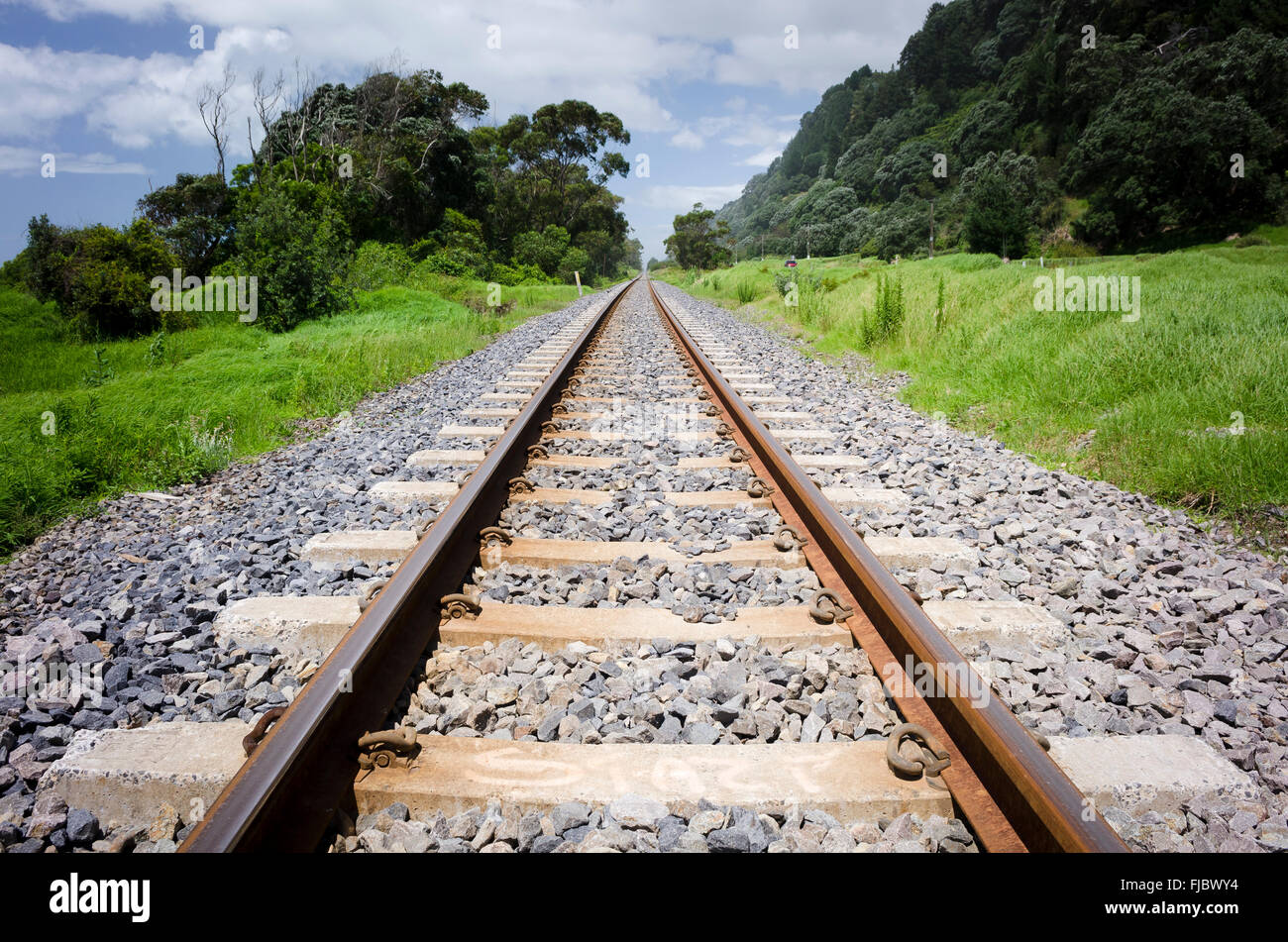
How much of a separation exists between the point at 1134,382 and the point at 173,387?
27.3 ft

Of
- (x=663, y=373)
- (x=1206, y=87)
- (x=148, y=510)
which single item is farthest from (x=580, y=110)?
(x=148, y=510)

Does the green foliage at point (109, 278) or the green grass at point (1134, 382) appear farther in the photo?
the green foliage at point (109, 278)

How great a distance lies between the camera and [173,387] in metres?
6.70

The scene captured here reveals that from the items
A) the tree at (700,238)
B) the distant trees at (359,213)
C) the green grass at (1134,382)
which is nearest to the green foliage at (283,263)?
the distant trees at (359,213)

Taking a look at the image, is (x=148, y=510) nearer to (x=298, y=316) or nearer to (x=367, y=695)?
(x=367, y=695)

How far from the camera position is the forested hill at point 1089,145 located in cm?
3725

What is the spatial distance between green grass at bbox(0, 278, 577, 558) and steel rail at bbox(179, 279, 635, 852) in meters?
2.41

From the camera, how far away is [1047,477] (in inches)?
147

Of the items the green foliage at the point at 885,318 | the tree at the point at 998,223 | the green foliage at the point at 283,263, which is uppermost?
the tree at the point at 998,223

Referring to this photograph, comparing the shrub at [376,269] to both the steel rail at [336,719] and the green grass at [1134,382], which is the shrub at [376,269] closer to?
the green grass at [1134,382]

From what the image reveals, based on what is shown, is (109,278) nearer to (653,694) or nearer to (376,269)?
(376,269)

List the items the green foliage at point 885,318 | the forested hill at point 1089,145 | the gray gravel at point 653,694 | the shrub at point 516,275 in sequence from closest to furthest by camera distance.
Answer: the gray gravel at point 653,694, the green foliage at point 885,318, the shrub at point 516,275, the forested hill at point 1089,145

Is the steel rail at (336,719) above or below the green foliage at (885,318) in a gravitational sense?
below
